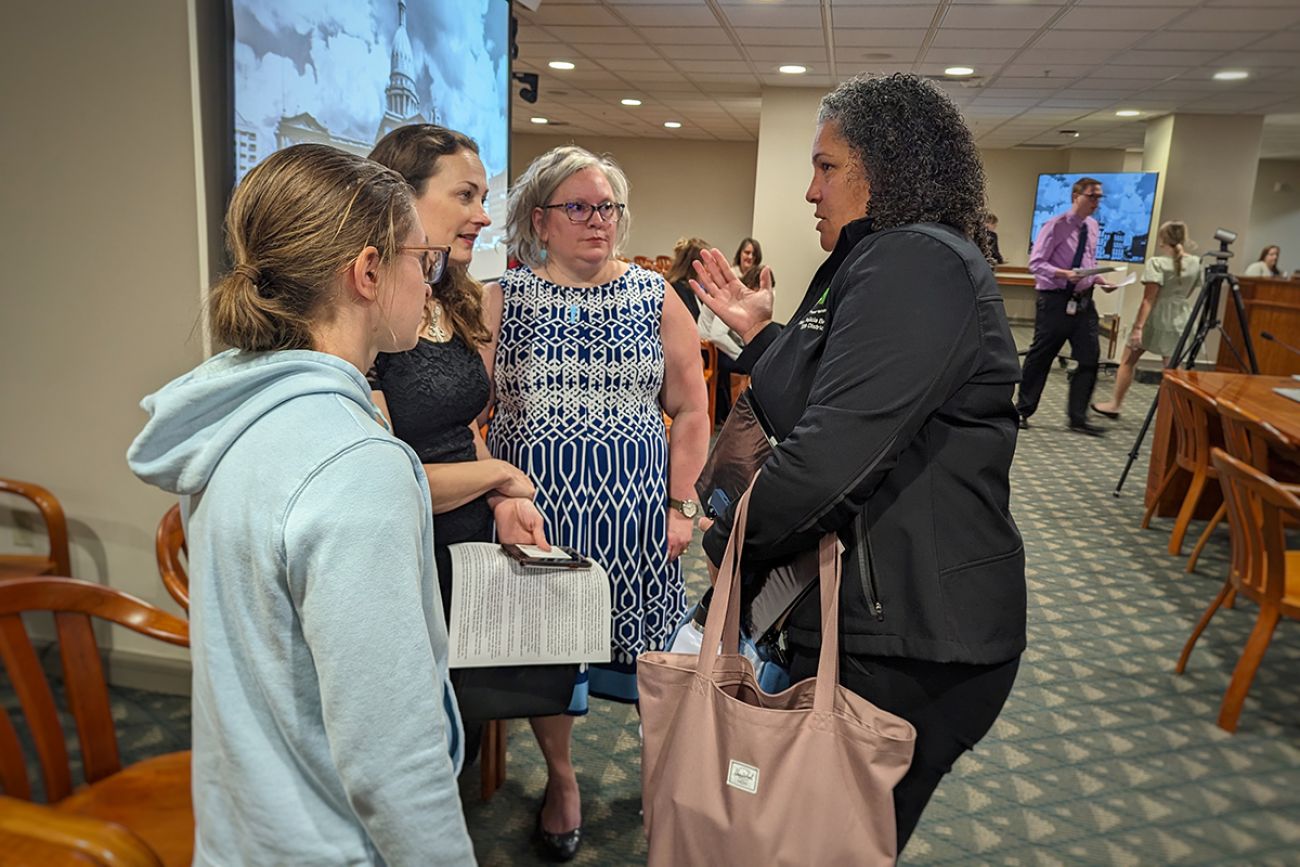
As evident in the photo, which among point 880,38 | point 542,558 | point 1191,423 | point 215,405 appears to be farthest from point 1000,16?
point 215,405

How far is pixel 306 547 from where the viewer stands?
788 mm

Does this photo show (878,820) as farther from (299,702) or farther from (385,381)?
(385,381)

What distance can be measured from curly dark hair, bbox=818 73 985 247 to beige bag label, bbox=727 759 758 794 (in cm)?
76

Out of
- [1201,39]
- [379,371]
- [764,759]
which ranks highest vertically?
[1201,39]

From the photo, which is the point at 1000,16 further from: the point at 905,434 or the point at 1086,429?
the point at 905,434

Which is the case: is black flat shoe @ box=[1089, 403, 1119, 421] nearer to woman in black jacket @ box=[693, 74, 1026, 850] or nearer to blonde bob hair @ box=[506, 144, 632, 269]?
blonde bob hair @ box=[506, 144, 632, 269]

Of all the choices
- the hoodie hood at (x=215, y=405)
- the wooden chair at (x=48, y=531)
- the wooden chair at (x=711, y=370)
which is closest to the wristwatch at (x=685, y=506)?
the hoodie hood at (x=215, y=405)

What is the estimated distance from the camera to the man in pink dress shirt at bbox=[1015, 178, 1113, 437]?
6762mm

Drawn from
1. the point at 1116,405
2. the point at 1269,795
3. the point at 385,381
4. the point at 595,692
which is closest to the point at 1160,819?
the point at 1269,795

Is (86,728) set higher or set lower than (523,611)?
lower

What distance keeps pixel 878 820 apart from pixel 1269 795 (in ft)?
6.57

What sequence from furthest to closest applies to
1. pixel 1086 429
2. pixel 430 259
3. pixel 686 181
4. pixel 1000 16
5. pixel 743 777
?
pixel 686 181 → pixel 1086 429 → pixel 1000 16 → pixel 743 777 → pixel 430 259

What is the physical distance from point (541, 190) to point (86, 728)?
1.31m

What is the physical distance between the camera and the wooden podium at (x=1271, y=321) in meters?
7.07
